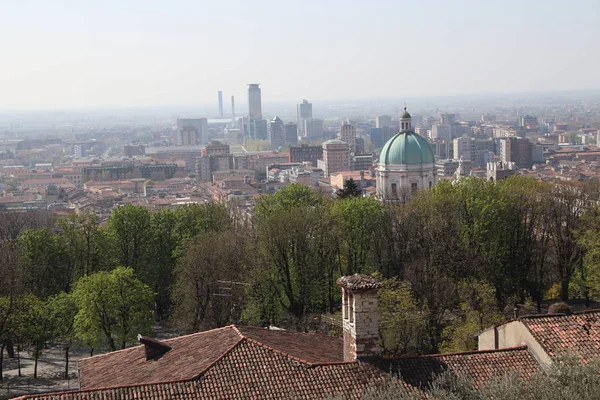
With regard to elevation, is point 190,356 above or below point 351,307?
below

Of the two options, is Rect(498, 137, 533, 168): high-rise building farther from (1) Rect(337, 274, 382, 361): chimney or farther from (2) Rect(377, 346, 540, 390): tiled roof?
(1) Rect(337, 274, 382, 361): chimney

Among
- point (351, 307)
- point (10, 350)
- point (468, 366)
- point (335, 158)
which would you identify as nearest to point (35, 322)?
point (10, 350)

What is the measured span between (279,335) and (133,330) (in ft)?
45.7

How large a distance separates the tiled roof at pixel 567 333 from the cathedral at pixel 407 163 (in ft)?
175

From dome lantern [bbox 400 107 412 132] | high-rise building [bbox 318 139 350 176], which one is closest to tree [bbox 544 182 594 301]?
dome lantern [bbox 400 107 412 132]

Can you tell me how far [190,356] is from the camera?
1797 cm

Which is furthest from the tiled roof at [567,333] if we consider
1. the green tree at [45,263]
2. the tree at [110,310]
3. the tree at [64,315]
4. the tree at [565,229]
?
the green tree at [45,263]

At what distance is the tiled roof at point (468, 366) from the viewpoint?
1586 cm

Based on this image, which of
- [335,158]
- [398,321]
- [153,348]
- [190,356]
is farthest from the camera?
[335,158]

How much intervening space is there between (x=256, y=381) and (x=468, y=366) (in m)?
3.91

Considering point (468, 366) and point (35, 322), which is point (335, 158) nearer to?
point (35, 322)

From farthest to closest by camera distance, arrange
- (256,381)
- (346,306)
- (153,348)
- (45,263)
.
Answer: (45,263), (153,348), (346,306), (256,381)

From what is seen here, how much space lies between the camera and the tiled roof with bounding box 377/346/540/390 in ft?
52.0

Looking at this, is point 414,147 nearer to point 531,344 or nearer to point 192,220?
point 192,220
